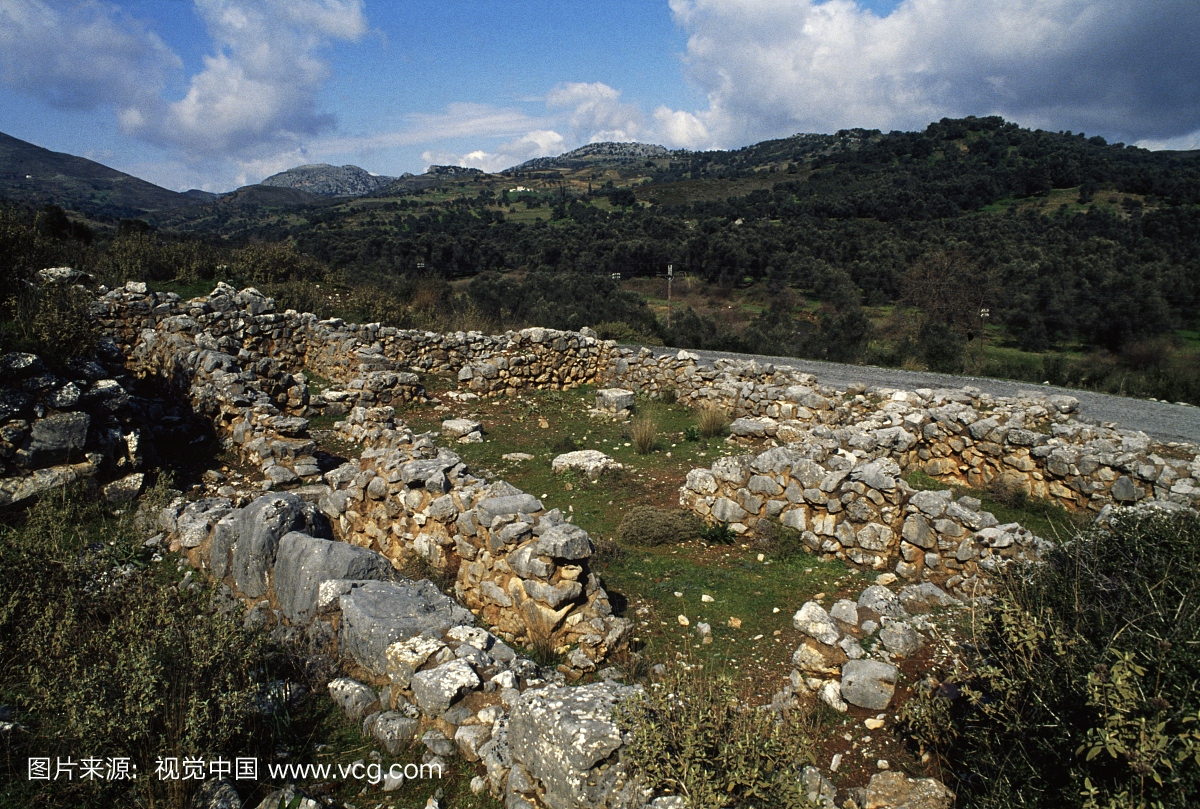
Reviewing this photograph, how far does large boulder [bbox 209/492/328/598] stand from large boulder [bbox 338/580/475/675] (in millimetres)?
1159

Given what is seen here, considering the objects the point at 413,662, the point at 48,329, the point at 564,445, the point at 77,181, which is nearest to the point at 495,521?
the point at 413,662

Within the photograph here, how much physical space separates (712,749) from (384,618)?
236 centimetres

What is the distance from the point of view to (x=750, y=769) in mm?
2521

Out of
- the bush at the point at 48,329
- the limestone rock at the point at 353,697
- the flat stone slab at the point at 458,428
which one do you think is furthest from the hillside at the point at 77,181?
the limestone rock at the point at 353,697

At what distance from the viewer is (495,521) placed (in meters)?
5.27

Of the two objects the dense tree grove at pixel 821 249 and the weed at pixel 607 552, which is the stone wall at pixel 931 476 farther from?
the dense tree grove at pixel 821 249

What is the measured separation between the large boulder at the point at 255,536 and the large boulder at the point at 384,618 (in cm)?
116

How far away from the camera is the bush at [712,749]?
252cm

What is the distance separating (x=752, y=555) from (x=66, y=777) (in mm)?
5750

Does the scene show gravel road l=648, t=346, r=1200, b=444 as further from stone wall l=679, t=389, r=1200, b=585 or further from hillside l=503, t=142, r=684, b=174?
hillside l=503, t=142, r=684, b=174

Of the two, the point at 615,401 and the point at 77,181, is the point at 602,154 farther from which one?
the point at 615,401

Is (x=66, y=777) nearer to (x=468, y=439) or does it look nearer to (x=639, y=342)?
(x=468, y=439)

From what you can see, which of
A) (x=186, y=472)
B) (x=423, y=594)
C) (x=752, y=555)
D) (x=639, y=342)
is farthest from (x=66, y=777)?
(x=639, y=342)

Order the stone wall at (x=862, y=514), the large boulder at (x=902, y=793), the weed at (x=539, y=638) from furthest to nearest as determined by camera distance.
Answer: the stone wall at (x=862, y=514)
the weed at (x=539, y=638)
the large boulder at (x=902, y=793)
